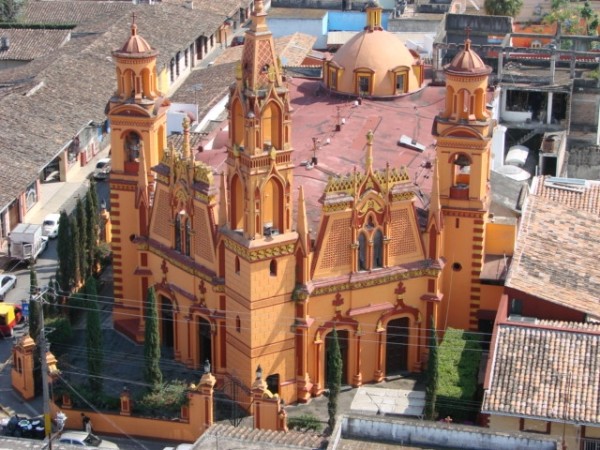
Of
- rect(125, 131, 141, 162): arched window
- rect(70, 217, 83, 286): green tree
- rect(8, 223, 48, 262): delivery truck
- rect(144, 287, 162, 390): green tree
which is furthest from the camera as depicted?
rect(8, 223, 48, 262): delivery truck

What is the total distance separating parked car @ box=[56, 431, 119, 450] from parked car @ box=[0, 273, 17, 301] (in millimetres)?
17158

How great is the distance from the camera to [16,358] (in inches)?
2800

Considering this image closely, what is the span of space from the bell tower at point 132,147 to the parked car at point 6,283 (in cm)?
901

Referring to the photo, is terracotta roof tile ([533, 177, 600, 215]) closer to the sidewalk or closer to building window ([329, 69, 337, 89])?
building window ([329, 69, 337, 89])

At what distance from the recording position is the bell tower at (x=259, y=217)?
6525 centimetres

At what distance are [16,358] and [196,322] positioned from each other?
30.7 feet

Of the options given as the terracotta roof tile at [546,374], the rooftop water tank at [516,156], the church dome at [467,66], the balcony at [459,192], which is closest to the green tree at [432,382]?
the terracotta roof tile at [546,374]

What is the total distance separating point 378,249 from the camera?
230ft

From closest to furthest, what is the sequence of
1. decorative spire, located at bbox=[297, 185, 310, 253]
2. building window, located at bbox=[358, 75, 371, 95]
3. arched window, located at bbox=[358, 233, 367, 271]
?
decorative spire, located at bbox=[297, 185, 310, 253] → arched window, located at bbox=[358, 233, 367, 271] → building window, located at bbox=[358, 75, 371, 95]

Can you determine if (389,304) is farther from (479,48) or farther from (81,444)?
(479,48)

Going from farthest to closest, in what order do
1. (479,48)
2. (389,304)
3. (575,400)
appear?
(479,48) < (389,304) < (575,400)

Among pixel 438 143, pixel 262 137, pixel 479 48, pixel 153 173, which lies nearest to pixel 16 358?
pixel 153 173

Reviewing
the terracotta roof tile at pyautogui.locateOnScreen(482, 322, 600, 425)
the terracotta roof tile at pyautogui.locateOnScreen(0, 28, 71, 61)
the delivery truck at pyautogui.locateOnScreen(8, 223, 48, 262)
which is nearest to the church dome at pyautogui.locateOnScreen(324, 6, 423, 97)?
the delivery truck at pyautogui.locateOnScreen(8, 223, 48, 262)

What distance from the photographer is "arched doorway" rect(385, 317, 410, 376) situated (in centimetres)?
7162
